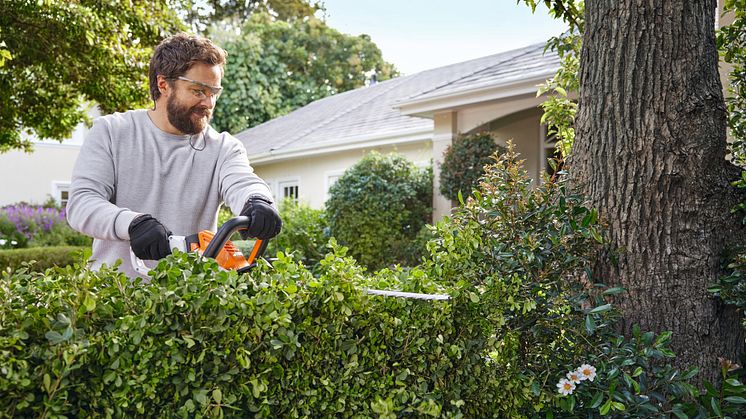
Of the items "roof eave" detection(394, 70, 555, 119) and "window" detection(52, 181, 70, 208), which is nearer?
"roof eave" detection(394, 70, 555, 119)

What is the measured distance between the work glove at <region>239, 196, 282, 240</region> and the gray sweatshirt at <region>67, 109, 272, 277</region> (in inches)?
8.6

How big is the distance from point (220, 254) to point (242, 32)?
99.2ft

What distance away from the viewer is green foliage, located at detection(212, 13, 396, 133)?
27312 millimetres

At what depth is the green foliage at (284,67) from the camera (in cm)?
2731

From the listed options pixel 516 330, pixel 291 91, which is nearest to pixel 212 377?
pixel 516 330

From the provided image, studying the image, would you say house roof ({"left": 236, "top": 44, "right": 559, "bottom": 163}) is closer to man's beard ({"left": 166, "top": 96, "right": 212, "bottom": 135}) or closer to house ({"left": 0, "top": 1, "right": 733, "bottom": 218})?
house ({"left": 0, "top": 1, "right": 733, "bottom": 218})

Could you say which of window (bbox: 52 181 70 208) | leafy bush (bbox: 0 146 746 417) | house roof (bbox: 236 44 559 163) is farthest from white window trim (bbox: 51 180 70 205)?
leafy bush (bbox: 0 146 746 417)

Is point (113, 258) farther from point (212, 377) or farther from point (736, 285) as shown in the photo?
point (736, 285)

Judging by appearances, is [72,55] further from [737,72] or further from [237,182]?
[737,72]

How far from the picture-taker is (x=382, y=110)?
1599 cm

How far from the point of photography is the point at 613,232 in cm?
306

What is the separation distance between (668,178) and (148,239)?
2.19 m

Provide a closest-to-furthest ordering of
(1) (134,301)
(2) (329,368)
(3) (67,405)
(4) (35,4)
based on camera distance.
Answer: (3) (67,405), (1) (134,301), (2) (329,368), (4) (35,4)

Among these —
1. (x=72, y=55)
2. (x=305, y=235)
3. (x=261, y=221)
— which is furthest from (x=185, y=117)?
(x=305, y=235)
